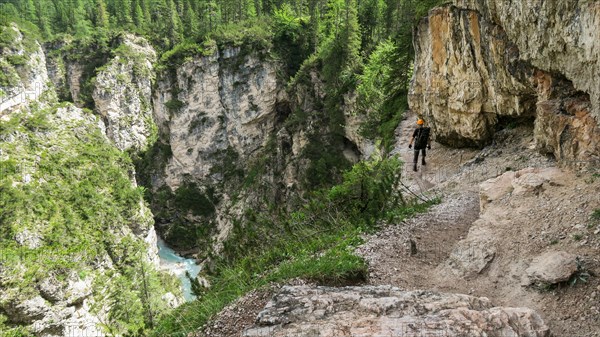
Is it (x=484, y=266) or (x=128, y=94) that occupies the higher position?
(x=128, y=94)

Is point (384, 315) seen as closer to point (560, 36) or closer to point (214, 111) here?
point (560, 36)

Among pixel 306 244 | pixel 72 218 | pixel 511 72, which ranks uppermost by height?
pixel 511 72

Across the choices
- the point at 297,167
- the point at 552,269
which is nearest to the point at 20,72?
the point at 297,167

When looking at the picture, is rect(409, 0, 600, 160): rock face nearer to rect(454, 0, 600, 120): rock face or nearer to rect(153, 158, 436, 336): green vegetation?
rect(454, 0, 600, 120): rock face

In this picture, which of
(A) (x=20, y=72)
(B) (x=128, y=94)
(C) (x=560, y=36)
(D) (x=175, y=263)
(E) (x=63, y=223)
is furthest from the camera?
(B) (x=128, y=94)

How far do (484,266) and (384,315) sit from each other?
2.91m

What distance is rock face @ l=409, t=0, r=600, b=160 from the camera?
276 inches

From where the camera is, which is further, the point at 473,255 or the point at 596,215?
the point at 473,255

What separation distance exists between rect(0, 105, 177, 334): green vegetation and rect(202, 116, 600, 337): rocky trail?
2967 centimetres

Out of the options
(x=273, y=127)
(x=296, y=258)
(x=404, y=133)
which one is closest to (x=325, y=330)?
(x=296, y=258)

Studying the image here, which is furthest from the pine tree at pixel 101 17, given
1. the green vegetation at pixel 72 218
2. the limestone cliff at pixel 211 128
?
the green vegetation at pixel 72 218

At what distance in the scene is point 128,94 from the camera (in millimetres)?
62125

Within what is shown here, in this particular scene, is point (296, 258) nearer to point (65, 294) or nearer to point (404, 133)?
point (404, 133)

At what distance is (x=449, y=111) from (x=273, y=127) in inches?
1706
